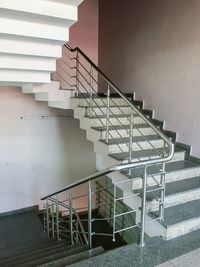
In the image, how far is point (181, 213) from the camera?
238 centimetres

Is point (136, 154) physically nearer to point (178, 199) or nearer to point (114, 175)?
point (114, 175)

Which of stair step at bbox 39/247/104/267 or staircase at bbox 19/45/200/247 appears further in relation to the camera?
staircase at bbox 19/45/200/247

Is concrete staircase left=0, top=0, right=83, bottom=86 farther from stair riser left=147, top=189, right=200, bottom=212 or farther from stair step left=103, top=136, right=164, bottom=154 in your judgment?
stair riser left=147, top=189, right=200, bottom=212

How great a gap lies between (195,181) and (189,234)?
85cm

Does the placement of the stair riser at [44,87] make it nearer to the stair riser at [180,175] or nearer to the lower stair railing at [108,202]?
the lower stair railing at [108,202]

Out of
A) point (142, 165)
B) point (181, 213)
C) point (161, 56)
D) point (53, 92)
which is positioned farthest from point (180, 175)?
point (53, 92)

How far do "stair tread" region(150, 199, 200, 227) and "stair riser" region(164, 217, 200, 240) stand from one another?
3 centimetres

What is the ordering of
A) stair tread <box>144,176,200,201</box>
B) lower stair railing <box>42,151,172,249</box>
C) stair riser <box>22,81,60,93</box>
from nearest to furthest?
lower stair railing <box>42,151,172,249</box> < stair tread <box>144,176,200,201</box> < stair riser <box>22,81,60,93</box>

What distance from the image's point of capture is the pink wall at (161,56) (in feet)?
10.7

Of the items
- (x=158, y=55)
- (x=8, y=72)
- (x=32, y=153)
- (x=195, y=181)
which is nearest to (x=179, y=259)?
(x=195, y=181)

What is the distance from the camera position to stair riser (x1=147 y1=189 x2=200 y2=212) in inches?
92.6

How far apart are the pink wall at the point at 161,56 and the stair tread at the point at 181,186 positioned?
0.51 meters

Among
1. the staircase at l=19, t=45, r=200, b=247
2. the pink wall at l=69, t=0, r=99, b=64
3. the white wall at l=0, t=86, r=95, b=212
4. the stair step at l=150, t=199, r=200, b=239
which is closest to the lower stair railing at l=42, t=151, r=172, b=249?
the staircase at l=19, t=45, r=200, b=247

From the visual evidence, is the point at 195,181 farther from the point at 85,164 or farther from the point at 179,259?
the point at 85,164
